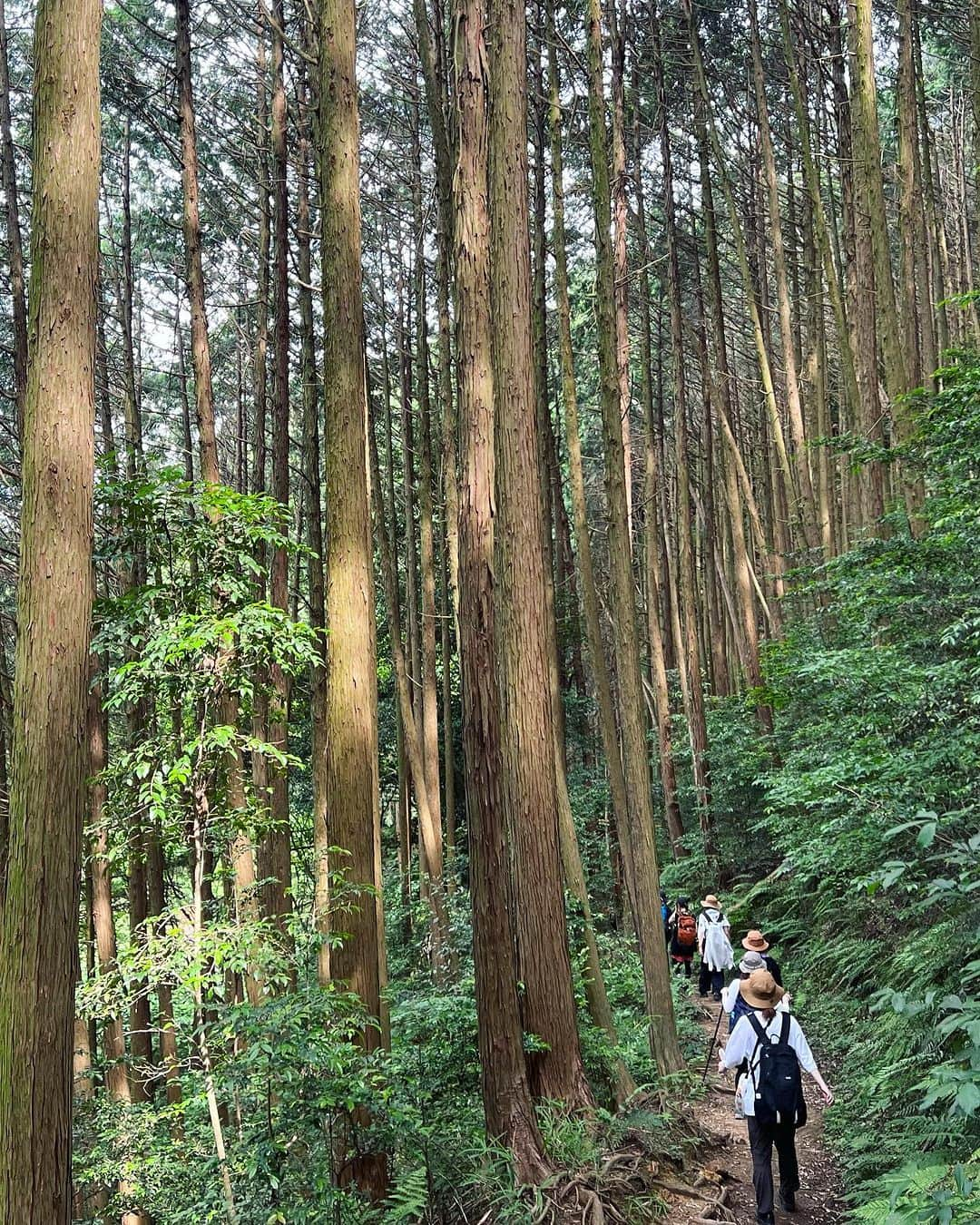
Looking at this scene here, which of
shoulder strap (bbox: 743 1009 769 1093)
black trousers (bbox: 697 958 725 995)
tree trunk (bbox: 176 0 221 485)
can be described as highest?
tree trunk (bbox: 176 0 221 485)

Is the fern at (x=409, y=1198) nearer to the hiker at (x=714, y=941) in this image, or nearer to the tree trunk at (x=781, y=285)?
the hiker at (x=714, y=941)

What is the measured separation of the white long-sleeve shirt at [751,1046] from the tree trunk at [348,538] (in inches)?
92.0

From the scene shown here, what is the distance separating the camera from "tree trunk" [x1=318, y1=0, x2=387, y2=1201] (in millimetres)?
6180

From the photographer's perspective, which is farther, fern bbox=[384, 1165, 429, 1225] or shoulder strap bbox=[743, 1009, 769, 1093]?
shoulder strap bbox=[743, 1009, 769, 1093]

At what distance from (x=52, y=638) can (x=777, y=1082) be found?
496cm

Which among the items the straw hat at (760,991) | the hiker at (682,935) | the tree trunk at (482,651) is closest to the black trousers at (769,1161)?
the straw hat at (760,991)

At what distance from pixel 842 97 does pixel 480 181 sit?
1174 cm

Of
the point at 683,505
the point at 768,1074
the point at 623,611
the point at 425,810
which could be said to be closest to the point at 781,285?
the point at 683,505

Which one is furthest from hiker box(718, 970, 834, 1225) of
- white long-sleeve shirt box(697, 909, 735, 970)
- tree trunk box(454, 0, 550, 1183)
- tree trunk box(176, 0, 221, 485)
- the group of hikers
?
tree trunk box(176, 0, 221, 485)

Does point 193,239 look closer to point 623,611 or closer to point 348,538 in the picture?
point 348,538

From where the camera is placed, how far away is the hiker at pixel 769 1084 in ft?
18.7

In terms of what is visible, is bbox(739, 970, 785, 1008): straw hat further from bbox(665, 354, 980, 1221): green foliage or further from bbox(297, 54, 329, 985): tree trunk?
bbox(297, 54, 329, 985): tree trunk

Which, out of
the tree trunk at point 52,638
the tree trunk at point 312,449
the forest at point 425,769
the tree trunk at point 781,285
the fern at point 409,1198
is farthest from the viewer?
the tree trunk at point 781,285

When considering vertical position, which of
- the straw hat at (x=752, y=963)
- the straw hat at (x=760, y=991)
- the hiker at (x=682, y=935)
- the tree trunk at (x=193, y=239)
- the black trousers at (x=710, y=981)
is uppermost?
the tree trunk at (x=193, y=239)
